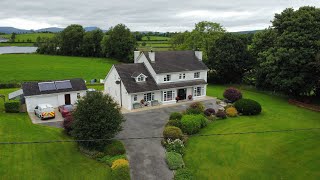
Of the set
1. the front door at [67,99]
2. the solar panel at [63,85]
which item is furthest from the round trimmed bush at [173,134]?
the solar panel at [63,85]

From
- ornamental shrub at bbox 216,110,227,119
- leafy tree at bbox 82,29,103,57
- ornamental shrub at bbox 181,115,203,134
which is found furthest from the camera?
leafy tree at bbox 82,29,103,57

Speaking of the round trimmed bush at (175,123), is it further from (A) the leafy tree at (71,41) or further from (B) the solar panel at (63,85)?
(A) the leafy tree at (71,41)

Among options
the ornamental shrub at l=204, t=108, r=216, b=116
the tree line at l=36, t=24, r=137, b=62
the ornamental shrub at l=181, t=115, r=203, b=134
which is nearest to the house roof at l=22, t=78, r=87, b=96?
the ornamental shrub at l=181, t=115, r=203, b=134

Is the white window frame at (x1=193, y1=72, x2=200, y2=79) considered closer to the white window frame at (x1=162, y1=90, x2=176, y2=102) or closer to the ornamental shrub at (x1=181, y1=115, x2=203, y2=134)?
the white window frame at (x1=162, y1=90, x2=176, y2=102)

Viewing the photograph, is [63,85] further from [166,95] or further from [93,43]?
[93,43]

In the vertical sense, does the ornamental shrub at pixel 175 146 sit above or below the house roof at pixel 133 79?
below

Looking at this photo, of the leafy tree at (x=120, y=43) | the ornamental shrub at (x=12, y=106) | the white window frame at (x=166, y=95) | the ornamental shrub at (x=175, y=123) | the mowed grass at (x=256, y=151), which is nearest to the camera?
the mowed grass at (x=256, y=151)
